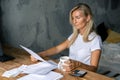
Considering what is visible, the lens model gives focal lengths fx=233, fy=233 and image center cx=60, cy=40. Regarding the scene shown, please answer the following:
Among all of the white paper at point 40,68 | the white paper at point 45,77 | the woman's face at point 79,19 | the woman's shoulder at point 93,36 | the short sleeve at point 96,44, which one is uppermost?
the woman's face at point 79,19

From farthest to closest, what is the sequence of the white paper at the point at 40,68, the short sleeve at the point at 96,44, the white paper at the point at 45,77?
the short sleeve at the point at 96,44 → the white paper at the point at 40,68 → the white paper at the point at 45,77

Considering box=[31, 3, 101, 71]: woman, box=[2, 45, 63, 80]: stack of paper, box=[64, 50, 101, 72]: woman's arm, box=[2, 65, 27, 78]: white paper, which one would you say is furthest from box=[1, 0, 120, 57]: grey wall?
box=[2, 65, 27, 78]: white paper

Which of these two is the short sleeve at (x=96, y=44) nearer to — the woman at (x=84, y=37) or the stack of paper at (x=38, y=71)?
the woman at (x=84, y=37)

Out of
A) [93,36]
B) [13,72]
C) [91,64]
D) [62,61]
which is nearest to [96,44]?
[93,36]

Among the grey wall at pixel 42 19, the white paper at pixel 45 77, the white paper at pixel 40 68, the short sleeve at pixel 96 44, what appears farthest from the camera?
the grey wall at pixel 42 19

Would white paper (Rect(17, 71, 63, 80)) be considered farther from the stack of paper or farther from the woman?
the woman

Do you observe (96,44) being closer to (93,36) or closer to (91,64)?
(93,36)

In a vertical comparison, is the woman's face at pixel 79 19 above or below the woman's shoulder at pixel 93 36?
above

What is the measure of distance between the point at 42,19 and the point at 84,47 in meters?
1.82

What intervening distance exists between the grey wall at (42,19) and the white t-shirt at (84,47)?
126 cm

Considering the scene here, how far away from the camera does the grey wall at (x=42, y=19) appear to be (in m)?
3.29

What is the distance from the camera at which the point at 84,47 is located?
6.79ft

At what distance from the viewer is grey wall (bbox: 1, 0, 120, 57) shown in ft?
10.8

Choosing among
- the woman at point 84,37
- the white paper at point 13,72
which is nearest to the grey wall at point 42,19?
the woman at point 84,37
